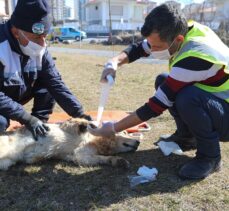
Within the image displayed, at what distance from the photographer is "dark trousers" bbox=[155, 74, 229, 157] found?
2.96 metres

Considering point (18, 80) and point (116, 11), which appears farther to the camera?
point (116, 11)

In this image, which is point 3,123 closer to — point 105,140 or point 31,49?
point 31,49

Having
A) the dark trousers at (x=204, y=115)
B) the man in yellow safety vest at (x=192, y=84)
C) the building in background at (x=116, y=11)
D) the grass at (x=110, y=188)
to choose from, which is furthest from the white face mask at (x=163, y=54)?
the building in background at (x=116, y=11)

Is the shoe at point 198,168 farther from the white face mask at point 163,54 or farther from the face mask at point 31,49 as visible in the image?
the face mask at point 31,49

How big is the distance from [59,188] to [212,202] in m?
1.15

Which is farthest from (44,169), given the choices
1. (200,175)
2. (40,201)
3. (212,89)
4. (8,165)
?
(212,89)

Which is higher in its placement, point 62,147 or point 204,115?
point 204,115

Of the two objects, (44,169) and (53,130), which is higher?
(53,130)

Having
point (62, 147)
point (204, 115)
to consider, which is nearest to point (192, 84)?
point (204, 115)

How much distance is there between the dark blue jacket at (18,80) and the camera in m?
3.35

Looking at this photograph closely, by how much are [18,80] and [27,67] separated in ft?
0.58

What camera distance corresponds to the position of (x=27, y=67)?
147 inches

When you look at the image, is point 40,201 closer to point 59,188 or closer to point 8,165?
point 59,188

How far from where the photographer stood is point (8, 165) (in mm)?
→ 3381
